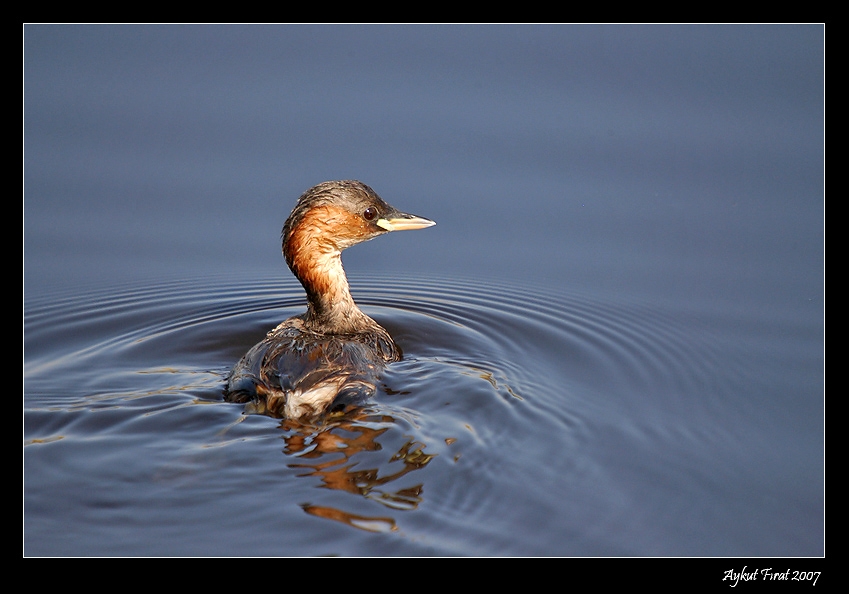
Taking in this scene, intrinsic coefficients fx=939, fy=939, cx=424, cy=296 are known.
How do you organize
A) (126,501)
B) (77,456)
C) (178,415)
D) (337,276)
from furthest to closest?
(337,276) < (178,415) < (77,456) < (126,501)

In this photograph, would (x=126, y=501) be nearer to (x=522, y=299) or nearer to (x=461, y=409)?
(x=461, y=409)

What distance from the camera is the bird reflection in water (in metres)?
4.76

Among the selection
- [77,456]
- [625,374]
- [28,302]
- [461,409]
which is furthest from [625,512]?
[28,302]

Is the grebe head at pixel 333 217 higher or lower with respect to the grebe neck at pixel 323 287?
higher

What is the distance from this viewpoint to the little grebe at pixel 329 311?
6.04 meters

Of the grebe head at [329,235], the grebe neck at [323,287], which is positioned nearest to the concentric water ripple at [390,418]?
the grebe neck at [323,287]

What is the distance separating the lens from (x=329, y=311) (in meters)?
7.14

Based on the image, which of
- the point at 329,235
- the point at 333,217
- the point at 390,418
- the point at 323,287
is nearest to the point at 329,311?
the point at 323,287

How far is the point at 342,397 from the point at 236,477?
101 cm

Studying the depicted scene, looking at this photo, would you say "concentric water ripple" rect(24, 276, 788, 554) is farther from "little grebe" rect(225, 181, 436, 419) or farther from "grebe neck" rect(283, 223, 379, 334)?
"grebe neck" rect(283, 223, 379, 334)

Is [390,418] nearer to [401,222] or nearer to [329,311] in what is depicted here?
[329,311]

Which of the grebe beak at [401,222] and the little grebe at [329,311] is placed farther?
the grebe beak at [401,222]

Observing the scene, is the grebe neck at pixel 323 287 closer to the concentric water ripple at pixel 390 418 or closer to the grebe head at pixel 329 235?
the grebe head at pixel 329 235

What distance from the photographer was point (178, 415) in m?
5.77
